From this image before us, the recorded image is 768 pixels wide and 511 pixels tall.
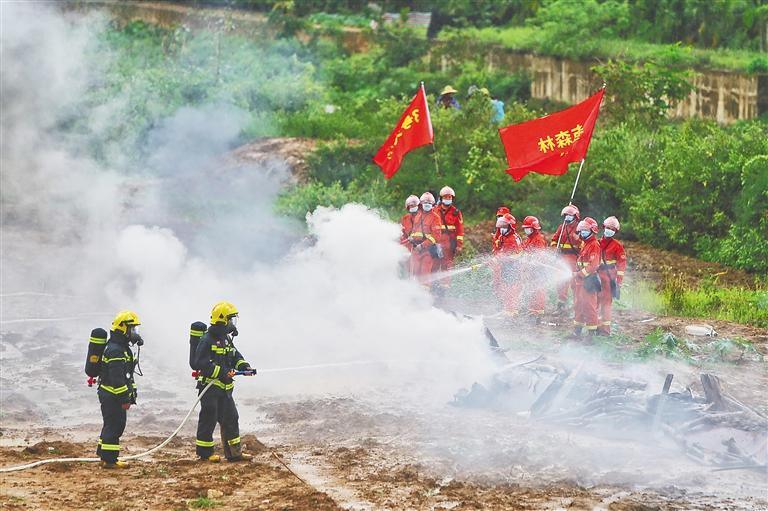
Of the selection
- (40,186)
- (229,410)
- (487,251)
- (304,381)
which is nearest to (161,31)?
(40,186)

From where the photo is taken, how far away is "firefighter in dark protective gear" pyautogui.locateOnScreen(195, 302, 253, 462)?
396 inches

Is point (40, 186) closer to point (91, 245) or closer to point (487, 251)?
point (91, 245)

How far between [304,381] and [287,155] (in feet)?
37.9

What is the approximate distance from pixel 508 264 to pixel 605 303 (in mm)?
1876

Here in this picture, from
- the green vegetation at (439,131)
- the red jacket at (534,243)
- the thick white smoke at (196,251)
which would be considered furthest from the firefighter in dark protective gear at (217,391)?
the green vegetation at (439,131)

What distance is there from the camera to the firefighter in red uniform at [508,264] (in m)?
15.4

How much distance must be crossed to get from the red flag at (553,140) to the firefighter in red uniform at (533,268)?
840mm

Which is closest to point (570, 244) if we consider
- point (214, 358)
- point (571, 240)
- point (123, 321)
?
point (571, 240)

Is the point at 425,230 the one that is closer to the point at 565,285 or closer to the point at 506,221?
the point at 506,221

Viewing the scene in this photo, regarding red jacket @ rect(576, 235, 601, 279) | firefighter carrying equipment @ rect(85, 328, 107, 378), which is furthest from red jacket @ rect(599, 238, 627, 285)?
firefighter carrying equipment @ rect(85, 328, 107, 378)

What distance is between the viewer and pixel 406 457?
9984mm

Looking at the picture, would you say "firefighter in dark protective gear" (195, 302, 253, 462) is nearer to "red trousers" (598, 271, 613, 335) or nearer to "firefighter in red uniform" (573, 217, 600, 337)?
"firefighter in red uniform" (573, 217, 600, 337)

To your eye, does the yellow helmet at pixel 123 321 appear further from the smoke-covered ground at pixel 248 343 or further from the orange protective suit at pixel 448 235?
the orange protective suit at pixel 448 235

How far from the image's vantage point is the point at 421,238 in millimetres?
15812
